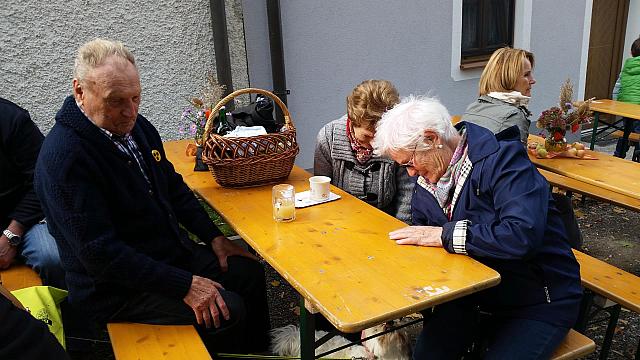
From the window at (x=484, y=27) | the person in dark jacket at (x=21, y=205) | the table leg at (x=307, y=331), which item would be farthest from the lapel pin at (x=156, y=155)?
the window at (x=484, y=27)

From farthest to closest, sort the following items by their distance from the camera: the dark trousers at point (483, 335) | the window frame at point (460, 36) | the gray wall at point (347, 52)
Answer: the window frame at point (460, 36)
the gray wall at point (347, 52)
the dark trousers at point (483, 335)

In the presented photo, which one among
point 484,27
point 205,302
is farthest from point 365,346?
point 484,27

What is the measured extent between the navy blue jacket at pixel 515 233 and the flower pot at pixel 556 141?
1583mm

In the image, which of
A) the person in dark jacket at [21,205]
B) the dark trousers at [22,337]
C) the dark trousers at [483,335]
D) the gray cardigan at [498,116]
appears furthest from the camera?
the gray cardigan at [498,116]

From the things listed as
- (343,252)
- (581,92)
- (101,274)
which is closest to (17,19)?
(101,274)

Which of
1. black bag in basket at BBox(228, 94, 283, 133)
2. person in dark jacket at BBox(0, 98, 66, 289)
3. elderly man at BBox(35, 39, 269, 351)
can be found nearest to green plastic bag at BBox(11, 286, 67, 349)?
elderly man at BBox(35, 39, 269, 351)

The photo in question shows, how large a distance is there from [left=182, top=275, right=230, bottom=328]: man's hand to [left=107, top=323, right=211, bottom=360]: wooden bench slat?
7cm

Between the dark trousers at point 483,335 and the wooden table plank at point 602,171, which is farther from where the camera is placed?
the wooden table plank at point 602,171

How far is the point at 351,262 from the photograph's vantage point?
1844mm

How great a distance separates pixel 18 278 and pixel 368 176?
1.78m

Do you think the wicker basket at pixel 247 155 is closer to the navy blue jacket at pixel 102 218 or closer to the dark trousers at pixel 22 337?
the navy blue jacket at pixel 102 218

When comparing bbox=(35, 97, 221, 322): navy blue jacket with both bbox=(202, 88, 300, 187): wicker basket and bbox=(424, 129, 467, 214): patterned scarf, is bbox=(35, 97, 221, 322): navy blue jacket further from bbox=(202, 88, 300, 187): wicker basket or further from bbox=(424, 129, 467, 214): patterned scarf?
bbox=(424, 129, 467, 214): patterned scarf

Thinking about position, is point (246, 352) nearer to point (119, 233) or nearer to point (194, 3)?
point (119, 233)

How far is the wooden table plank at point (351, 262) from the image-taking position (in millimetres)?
1582
